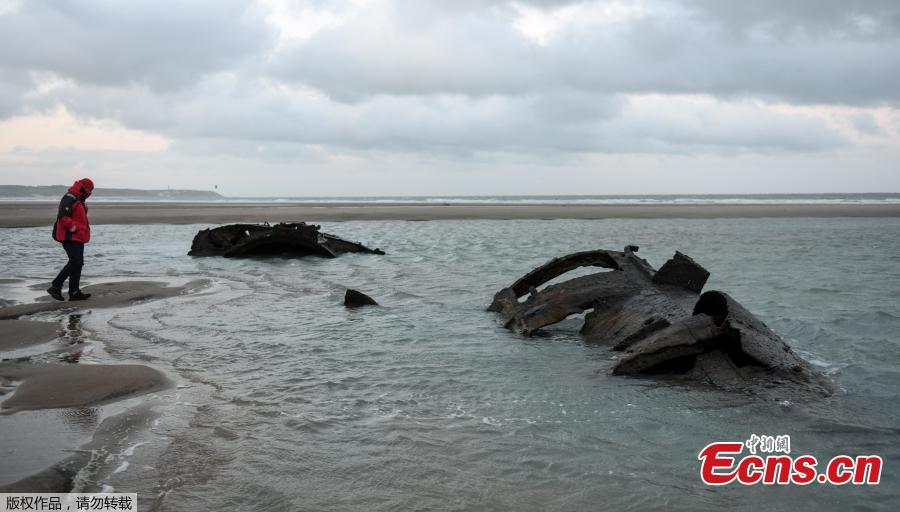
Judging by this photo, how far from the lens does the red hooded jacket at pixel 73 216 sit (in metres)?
10.9

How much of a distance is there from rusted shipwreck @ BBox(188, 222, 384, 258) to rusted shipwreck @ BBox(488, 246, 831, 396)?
10.4m

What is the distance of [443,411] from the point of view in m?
5.37

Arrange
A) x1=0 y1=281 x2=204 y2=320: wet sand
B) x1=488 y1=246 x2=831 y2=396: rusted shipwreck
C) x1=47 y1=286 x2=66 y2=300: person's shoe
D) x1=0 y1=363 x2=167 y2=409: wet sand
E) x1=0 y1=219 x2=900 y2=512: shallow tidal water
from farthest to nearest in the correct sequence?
1. x1=47 y1=286 x2=66 y2=300: person's shoe
2. x1=0 y1=281 x2=204 y2=320: wet sand
3. x1=488 y1=246 x2=831 y2=396: rusted shipwreck
4. x1=0 y1=363 x2=167 y2=409: wet sand
5. x1=0 y1=219 x2=900 y2=512: shallow tidal water

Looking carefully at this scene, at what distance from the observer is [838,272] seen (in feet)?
52.1

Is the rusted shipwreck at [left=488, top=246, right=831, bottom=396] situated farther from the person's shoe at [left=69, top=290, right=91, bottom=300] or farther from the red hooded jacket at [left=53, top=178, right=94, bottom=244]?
the red hooded jacket at [left=53, top=178, right=94, bottom=244]

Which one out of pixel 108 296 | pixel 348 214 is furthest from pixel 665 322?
pixel 348 214

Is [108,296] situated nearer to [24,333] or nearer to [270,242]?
[24,333]

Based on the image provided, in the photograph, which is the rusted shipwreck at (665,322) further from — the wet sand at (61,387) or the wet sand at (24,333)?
the wet sand at (24,333)

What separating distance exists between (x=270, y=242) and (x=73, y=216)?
27.1ft

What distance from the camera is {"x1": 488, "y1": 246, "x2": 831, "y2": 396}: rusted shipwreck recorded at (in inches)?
235

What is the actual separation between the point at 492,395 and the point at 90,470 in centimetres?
330

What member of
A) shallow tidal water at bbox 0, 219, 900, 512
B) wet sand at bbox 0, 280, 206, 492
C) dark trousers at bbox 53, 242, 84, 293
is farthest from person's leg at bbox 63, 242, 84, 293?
wet sand at bbox 0, 280, 206, 492

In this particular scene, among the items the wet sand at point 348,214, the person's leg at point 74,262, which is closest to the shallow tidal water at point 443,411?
the person's leg at point 74,262

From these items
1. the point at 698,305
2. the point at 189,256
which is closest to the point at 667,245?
the point at 189,256
